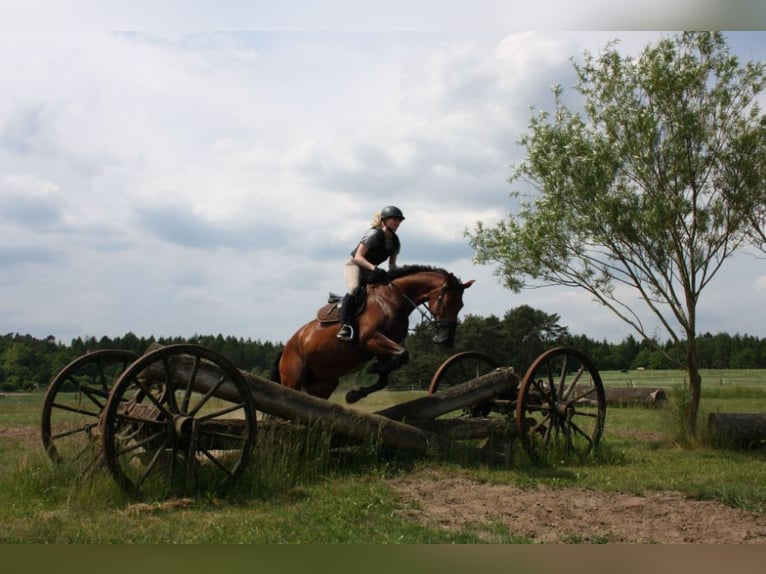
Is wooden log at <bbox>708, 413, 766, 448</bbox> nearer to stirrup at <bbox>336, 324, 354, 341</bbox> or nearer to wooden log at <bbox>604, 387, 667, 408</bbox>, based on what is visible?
stirrup at <bbox>336, 324, 354, 341</bbox>

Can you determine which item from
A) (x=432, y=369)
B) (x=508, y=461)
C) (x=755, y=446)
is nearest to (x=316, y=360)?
(x=508, y=461)

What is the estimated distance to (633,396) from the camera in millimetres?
26844

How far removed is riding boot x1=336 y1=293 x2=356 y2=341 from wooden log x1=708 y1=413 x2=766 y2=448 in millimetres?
7543

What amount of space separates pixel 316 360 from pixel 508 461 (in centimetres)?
304

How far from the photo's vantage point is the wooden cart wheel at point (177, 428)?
6980 millimetres

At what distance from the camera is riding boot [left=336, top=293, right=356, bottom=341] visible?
9.62m

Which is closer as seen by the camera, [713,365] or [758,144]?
[758,144]

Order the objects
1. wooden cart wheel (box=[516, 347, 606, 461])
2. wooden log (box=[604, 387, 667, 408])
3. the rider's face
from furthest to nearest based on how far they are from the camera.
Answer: wooden log (box=[604, 387, 667, 408])
wooden cart wheel (box=[516, 347, 606, 461])
the rider's face

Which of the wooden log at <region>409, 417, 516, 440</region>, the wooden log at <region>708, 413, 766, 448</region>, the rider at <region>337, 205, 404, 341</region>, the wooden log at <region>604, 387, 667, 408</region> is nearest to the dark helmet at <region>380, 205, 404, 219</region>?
the rider at <region>337, 205, 404, 341</region>

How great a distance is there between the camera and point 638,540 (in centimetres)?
611

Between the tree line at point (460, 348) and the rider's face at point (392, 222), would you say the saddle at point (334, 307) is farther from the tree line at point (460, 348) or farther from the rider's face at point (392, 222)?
the tree line at point (460, 348)

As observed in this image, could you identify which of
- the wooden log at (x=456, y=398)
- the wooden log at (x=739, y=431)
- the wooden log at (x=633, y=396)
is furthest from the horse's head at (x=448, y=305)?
the wooden log at (x=633, y=396)

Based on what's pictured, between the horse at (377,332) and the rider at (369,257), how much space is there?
0.15 meters

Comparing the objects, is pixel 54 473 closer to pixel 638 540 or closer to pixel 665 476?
pixel 638 540
